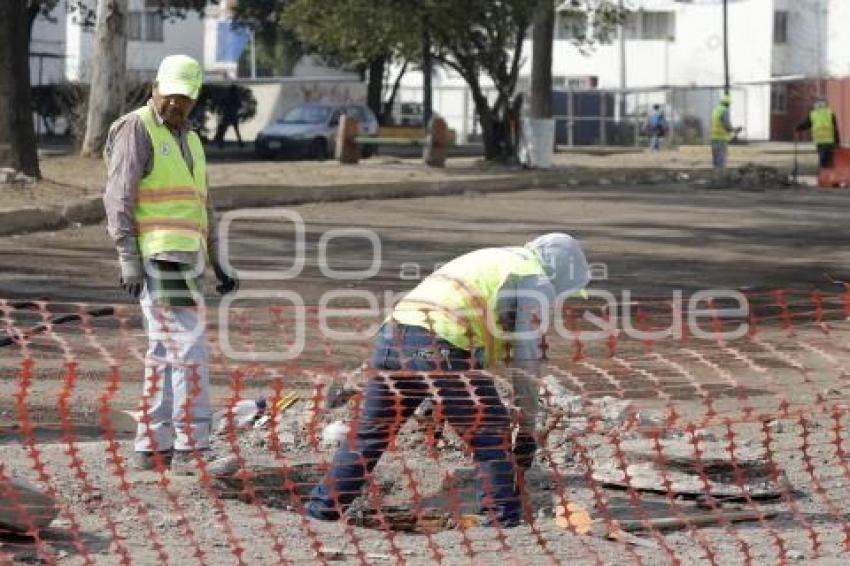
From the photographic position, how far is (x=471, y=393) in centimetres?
748

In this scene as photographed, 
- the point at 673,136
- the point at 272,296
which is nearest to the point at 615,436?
the point at 272,296

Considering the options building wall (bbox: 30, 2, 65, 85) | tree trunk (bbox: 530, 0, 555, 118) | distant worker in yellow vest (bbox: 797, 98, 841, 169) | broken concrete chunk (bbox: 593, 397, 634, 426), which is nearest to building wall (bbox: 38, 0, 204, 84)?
building wall (bbox: 30, 2, 65, 85)

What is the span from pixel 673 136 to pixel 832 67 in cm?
1043

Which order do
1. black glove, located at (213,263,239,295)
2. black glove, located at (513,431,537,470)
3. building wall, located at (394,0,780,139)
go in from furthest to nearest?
building wall, located at (394,0,780,139) < black glove, located at (213,263,239,295) < black glove, located at (513,431,537,470)

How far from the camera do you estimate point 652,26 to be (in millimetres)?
76125

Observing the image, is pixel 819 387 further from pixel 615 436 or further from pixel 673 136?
pixel 673 136

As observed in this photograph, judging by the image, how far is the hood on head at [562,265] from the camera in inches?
297

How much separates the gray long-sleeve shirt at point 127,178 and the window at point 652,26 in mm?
67432

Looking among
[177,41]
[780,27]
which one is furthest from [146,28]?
[780,27]

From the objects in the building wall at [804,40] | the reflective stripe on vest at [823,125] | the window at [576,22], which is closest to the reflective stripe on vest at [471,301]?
the reflective stripe on vest at [823,125]

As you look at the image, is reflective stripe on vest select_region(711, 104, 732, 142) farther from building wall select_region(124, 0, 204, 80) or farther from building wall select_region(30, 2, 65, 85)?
building wall select_region(124, 0, 204, 80)

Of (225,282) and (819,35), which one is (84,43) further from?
(225,282)

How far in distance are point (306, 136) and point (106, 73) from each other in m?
15.4

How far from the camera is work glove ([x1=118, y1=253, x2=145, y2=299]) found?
8188 mm
